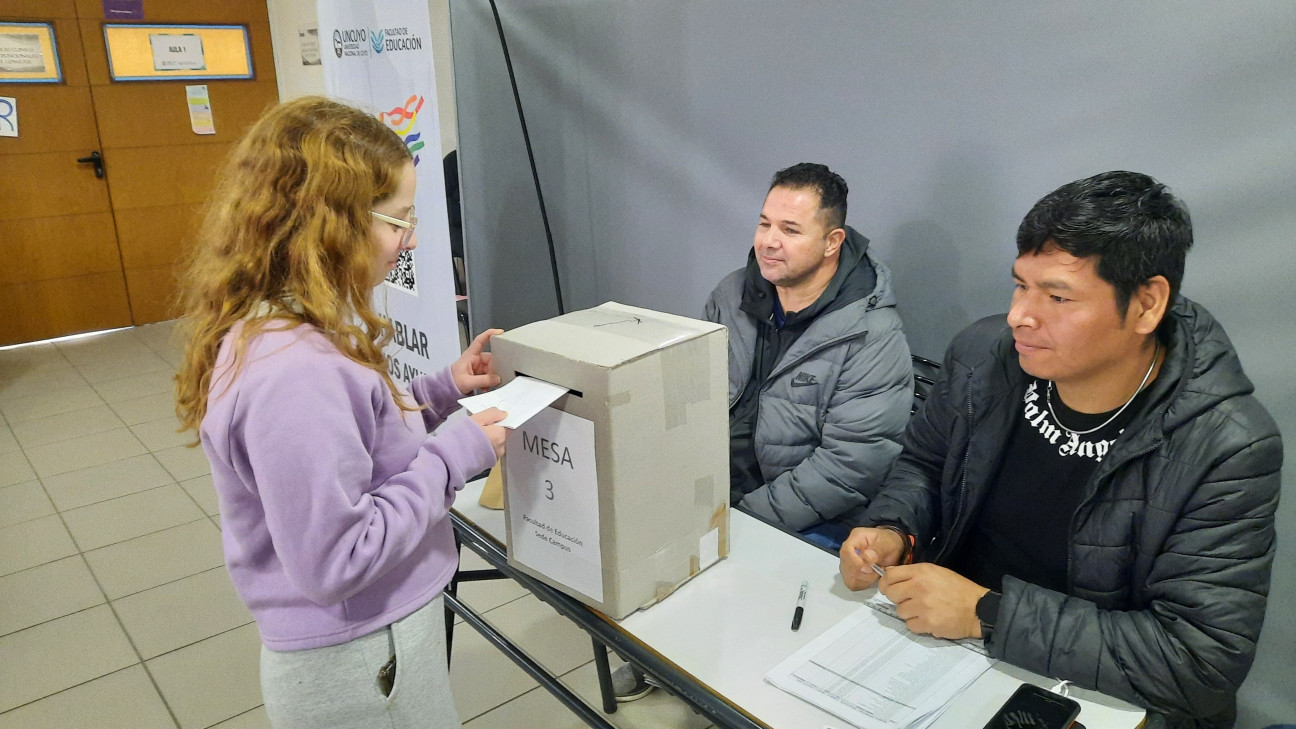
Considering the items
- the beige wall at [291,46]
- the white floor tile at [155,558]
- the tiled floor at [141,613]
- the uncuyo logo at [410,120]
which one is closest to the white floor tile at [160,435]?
the tiled floor at [141,613]

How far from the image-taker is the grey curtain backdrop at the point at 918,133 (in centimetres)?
159

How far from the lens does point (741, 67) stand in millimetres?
2508

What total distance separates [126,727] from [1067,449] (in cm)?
228

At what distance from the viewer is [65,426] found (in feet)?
13.5

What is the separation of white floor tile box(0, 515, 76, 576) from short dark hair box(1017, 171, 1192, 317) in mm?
3310

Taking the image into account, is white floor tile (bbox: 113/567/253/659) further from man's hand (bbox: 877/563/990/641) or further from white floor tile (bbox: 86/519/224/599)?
man's hand (bbox: 877/563/990/641)

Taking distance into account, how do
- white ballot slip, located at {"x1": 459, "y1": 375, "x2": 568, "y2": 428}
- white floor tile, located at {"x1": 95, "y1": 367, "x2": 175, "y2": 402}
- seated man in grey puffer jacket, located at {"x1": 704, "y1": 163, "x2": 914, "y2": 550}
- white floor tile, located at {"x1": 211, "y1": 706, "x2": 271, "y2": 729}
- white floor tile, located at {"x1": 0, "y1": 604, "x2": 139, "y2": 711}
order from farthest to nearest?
white floor tile, located at {"x1": 95, "y1": 367, "x2": 175, "y2": 402}, white floor tile, located at {"x1": 0, "y1": 604, "x2": 139, "y2": 711}, white floor tile, located at {"x1": 211, "y1": 706, "x2": 271, "y2": 729}, seated man in grey puffer jacket, located at {"x1": 704, "y1": 163, "x2": 914, "y2": 550}, white ballot slip, located at {"x1": 459, "y1": 375, "x2": 568, "y2": 428}

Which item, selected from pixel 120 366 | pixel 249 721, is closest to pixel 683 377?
pixel 249 721

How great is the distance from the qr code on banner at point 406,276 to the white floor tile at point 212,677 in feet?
4.27

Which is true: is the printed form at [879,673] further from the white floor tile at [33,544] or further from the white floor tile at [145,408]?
the white floor tile at [145,408]

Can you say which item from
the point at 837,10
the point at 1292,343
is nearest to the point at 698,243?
the point at 837,10

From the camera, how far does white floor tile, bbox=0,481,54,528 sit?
10.6ft

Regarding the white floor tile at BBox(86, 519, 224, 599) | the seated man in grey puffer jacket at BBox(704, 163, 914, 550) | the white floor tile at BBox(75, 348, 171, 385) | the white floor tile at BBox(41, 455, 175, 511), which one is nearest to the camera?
the seated man in grey puffer jacket at BBox(704, 163, 914, 550)

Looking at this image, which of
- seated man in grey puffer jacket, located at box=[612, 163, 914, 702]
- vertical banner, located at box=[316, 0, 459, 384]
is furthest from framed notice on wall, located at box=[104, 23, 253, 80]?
seated man in grey puffer jacket, located at box=[612, 163, 914, 702]
